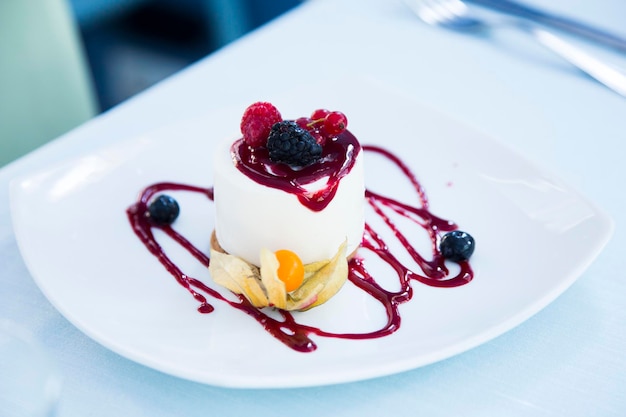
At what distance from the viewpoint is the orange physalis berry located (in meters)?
1.22

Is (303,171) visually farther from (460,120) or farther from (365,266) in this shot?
(460,120)

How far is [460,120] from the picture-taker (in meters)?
1.67

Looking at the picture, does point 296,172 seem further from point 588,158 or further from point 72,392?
point 588,158

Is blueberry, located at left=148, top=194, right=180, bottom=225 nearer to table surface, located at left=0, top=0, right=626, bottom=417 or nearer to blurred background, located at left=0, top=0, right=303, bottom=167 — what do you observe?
table surface, located at left=0, top=0, right=626, bottom=417

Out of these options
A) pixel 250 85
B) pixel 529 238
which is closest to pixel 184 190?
pixel 250 85

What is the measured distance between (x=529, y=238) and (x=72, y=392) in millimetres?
809

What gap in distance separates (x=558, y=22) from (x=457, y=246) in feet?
3.52

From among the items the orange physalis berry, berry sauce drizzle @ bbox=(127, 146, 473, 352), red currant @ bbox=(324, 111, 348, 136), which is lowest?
berry sauce drizzle @ bbox=(127, 146, 473, 352)

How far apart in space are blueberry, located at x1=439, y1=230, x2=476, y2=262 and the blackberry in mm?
284

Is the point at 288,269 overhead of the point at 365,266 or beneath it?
overhead

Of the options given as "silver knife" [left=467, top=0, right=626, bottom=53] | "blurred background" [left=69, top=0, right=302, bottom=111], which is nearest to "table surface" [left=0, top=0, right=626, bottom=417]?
"silver knife" [left=467, top=0, right=626, bottom=53]

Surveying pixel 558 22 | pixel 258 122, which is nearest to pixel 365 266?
pixel 258 122

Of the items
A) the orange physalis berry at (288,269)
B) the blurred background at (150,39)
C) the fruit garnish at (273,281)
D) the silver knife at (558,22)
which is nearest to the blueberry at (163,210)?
the fruit garnish at (273,281)

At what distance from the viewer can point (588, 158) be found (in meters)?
1.70
